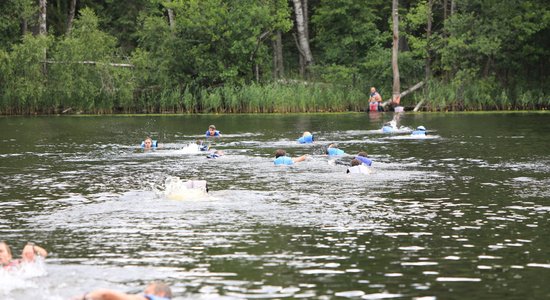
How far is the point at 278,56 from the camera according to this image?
7956cm

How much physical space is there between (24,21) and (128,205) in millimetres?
54619

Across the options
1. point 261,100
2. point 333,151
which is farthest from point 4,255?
point 261,100

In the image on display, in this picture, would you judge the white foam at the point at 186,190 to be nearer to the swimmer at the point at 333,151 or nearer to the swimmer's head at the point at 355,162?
the swimmer's head at the point at 355,162

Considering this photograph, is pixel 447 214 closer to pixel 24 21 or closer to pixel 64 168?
pixel 64 168

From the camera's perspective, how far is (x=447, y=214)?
69.3 ft

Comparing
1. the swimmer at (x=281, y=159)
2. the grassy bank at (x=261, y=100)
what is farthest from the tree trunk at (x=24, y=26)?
the swimmer at (x=281, y=159)

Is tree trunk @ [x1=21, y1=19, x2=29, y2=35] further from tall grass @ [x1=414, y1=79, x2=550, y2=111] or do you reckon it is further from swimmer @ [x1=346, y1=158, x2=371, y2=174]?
swimmer @ [x1=346, y1=158, x2=371, y2=174]

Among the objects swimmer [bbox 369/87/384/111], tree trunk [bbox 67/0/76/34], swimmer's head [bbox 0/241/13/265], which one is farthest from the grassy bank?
swimmer's head [bbox 0/241/13/265]

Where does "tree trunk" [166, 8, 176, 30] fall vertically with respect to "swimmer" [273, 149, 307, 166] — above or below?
above

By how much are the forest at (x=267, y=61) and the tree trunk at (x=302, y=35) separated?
110 mm

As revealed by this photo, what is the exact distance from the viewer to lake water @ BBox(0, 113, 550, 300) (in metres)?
14.9

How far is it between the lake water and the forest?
93.3ft

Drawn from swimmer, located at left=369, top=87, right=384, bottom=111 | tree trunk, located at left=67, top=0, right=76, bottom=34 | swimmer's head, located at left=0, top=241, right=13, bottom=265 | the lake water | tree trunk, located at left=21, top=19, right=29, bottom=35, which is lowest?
the lake water

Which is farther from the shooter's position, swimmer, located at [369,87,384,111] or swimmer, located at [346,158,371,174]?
swimmer, located at [369,87,384,111]
